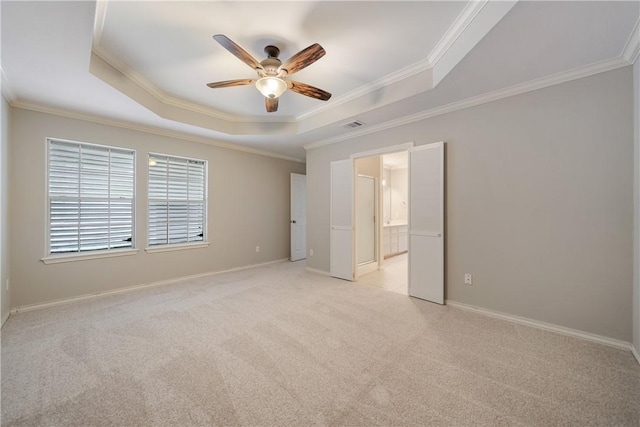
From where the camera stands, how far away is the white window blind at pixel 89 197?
3.39 m

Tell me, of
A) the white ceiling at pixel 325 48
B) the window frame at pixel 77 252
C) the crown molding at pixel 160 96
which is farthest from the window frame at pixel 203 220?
the crown molding at pixel 160 96

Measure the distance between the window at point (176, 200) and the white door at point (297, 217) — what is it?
2.10 metres

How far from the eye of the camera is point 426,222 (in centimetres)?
345

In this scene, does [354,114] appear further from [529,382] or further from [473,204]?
[529,382]

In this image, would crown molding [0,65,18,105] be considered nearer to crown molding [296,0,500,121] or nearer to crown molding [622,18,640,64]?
crown molding [296,0,500,121]

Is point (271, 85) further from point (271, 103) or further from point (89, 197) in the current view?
point (89, 197)

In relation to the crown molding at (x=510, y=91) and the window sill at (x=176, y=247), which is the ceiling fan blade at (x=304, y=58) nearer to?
the crown molding at (x=510, y=91)

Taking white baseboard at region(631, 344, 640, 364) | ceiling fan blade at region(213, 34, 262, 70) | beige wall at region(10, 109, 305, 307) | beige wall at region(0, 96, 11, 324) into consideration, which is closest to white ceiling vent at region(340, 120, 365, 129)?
ceiling fan blade at region(213, 34, 262, 70)

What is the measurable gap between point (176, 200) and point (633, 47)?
5.72m

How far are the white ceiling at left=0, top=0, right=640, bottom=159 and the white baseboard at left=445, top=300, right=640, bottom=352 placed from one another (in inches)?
96.5

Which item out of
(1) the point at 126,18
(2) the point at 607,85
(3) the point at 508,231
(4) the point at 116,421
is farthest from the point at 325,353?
(2) the point at 607,85

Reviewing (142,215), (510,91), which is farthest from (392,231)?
(142,215)

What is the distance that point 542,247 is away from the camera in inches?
104

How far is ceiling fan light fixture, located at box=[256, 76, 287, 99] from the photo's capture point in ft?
8.03
